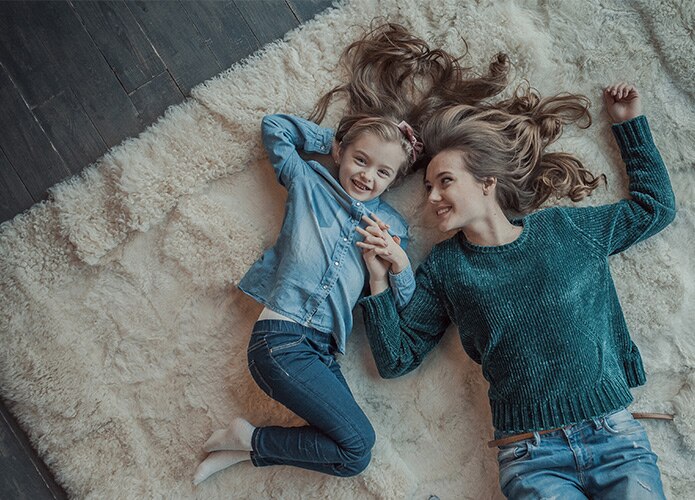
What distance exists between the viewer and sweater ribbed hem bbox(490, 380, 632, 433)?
1.62 m

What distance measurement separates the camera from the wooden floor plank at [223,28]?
1.87m

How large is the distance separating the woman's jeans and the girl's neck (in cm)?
53

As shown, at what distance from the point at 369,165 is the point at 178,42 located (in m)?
0.72

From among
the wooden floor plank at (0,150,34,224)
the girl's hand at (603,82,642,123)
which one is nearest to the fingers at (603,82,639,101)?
the girl's hand at (603,82,642,123)

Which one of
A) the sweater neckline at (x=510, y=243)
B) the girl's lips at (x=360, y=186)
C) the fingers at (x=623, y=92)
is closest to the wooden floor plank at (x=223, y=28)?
the girl's lips at (x=360, y=186)

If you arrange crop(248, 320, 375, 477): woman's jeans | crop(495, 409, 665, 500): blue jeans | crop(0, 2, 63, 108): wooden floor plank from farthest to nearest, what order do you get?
crop(0, 2, 63, 108): wooden floor plank < crop(248, 320, 375, 477): woman's jeans < crop(495, 409, 665, 500): blue jeans

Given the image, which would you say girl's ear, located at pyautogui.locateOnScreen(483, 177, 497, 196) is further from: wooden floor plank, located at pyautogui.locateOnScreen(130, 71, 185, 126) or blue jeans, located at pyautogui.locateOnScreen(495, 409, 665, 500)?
wooden floor plank, located at pyautogui.locateOnScreen(130, 71, 185, 126)

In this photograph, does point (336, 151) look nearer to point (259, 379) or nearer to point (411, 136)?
point (411, 136)

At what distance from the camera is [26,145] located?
182cm

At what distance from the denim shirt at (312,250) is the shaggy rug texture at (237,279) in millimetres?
110

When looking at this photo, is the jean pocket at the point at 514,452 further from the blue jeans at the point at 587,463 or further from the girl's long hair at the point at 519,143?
the girl's long hair at the point at 519,143

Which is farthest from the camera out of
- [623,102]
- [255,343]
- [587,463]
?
[623,102]

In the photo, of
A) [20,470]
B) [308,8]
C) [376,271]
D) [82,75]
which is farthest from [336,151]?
[20,470]

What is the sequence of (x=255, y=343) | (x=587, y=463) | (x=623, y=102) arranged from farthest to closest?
(x=623, y=102)
(x=255, y=343)
(x=587, y=463)
